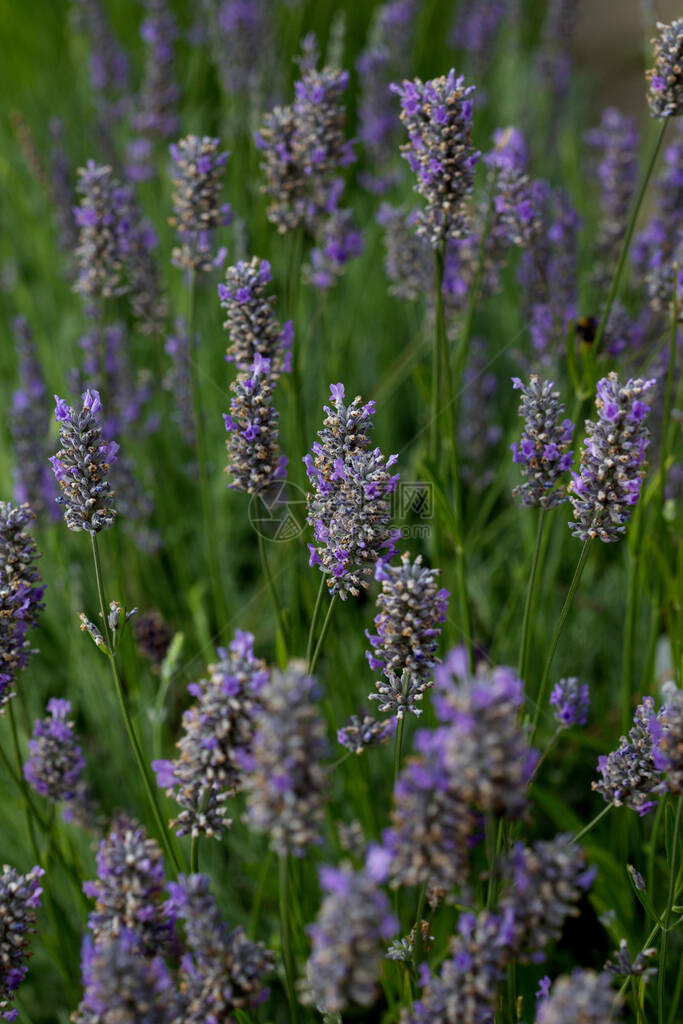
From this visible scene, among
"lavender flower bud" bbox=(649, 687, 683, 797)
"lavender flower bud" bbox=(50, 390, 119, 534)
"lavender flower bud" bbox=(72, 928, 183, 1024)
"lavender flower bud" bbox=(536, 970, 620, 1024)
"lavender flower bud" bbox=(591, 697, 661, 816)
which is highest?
"lavender flower bud" bbox=(50, 390, 119, 534)

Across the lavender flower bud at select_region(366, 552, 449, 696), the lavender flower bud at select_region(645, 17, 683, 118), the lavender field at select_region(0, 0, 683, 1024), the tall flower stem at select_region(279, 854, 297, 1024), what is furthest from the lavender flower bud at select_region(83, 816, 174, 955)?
the lavender flower bud at select_region(645, 17, 683, 118)

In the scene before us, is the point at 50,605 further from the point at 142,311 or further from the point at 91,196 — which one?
the point at 91,196

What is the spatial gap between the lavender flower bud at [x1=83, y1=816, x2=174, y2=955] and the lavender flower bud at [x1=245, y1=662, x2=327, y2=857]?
0.79ft

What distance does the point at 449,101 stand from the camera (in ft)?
5.00

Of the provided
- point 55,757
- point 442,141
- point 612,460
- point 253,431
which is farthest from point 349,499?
point 55,757

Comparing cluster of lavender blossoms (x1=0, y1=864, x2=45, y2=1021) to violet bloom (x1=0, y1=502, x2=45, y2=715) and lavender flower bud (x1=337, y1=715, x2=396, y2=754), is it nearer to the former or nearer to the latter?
violet bloom (x1=0, y1=502, x2=45, y2=715)

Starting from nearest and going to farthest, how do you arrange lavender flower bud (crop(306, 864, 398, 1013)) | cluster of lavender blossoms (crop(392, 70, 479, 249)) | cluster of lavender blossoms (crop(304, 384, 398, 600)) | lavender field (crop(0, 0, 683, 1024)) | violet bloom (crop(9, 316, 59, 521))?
lavender flower bud (crop(306, 864, 398, 1013)) < lavender field (crop(0, 0, 683, 1024)) < cluster of lavender blossoms (crop(304, 384, 398, 600)) < cluster of lavender blossoms (crop(392, 70, 479, 249)) < violet bloom (crop(9, 316, 59, 521))

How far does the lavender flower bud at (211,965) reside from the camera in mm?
994

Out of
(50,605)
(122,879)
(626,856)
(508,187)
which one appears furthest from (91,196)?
(626,856)

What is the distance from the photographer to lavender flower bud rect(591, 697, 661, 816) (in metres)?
1.28

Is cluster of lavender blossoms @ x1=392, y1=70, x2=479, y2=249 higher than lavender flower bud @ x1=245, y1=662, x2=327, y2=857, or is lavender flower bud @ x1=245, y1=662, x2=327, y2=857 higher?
cluster of lavender blossoms @ x1=392, y1=70, x2=479, y2=249

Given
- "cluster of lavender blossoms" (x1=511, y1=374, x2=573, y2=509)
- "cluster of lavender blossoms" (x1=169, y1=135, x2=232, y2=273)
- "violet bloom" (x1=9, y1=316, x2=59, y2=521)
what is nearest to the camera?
"cluster of lavender blossoms" (x1=511, y1=374, x2=573, y2=509)

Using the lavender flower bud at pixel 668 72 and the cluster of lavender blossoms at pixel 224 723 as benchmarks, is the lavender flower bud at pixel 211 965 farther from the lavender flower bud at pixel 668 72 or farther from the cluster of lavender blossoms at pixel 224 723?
the lavender flower bud at pixel 668 72

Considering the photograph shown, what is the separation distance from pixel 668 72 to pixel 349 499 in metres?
0.98
